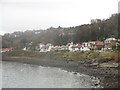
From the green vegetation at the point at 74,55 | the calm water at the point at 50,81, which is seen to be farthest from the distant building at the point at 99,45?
the calm water at the point at 50,81

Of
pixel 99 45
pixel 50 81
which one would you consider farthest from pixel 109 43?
pixel 50 81

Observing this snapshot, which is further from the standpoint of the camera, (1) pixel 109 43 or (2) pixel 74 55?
(2) pixel 74 55

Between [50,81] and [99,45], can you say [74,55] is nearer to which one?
[99,45]

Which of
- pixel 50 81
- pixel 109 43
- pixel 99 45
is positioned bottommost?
pixel 50 81

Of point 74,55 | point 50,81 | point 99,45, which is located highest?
point 99,45

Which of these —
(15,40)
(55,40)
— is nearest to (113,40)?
(55,40)

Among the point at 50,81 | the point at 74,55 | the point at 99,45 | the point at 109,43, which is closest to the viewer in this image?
the point at 50,81

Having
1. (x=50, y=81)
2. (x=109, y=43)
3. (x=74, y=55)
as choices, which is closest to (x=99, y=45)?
(x=109, y=43)

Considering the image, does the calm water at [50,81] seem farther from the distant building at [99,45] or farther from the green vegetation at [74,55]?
the distant building at [99,45]

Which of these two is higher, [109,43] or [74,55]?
[109,43]

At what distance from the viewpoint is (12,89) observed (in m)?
31.4

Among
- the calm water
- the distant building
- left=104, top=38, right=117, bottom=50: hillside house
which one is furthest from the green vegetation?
the calm water

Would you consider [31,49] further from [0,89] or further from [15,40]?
[0,89]

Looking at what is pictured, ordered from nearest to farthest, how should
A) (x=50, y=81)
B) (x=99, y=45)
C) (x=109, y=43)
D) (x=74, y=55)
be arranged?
(x=50, y=81), (x=109, y=43), (x=74, y=55), (x=99, y=45)
